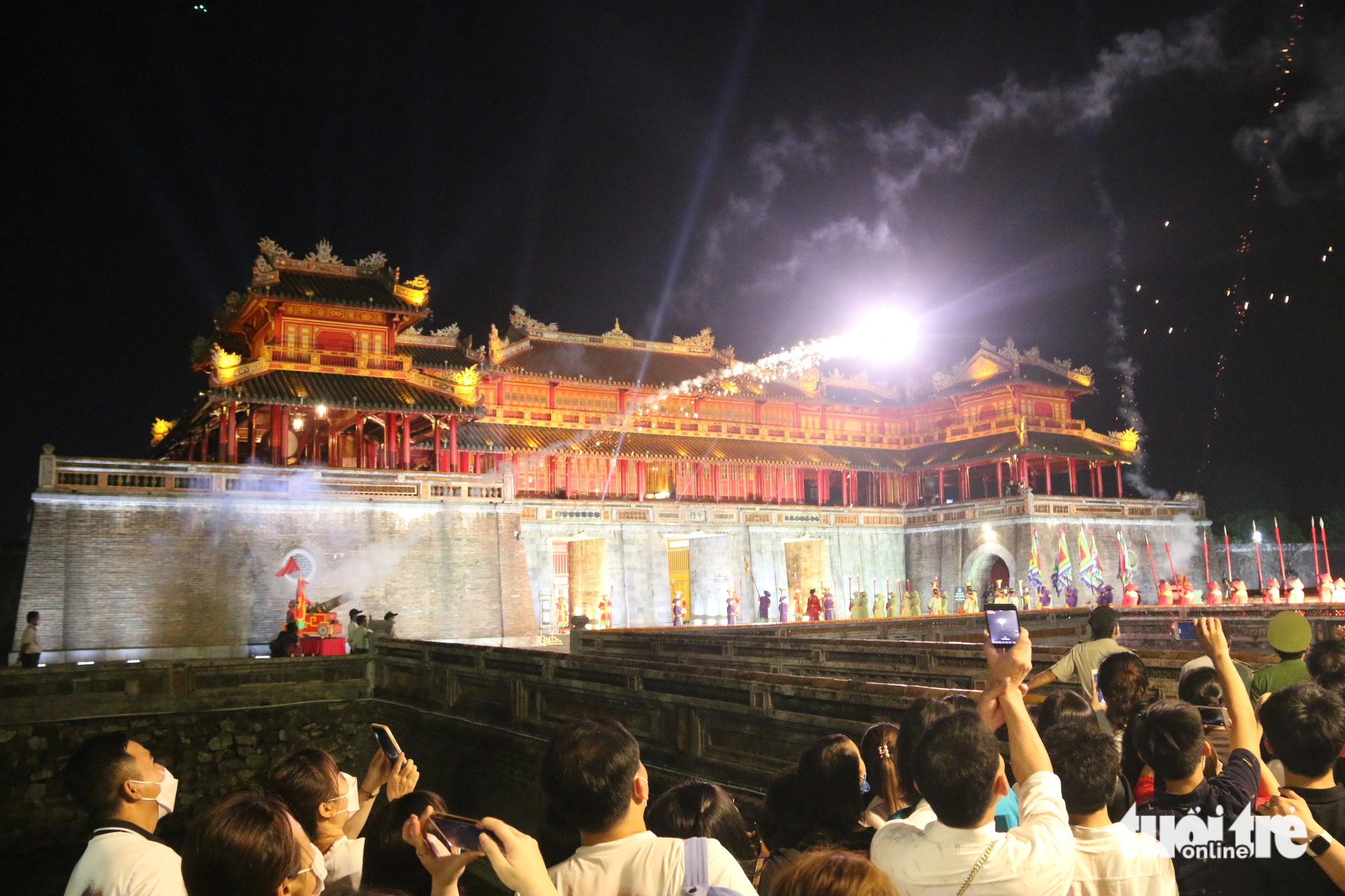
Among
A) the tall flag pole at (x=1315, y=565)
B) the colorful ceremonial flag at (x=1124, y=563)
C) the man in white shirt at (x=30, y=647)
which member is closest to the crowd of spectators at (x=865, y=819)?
the man in white shirt at (x=30, y=647)

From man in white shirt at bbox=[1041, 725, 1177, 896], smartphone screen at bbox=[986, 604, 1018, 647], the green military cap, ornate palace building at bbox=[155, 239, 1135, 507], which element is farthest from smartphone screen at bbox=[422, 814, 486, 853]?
ornate palace building at bbox=[155, 239, 1135, 507]

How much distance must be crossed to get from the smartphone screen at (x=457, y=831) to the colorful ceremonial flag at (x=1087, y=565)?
33407mm

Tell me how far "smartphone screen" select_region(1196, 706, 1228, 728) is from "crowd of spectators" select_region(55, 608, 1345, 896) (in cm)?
57

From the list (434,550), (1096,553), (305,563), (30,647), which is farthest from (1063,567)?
(30,647)

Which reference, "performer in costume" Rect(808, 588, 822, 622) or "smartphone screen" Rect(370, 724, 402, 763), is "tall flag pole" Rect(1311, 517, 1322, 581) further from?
"smartphone screen" Rect(370, 724, 402, 763)

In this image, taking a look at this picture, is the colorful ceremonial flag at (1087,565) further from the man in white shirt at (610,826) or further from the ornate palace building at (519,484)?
the man in white shirt at (610,826)

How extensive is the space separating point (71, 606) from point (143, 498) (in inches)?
109

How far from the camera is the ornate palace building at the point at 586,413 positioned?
26875mm

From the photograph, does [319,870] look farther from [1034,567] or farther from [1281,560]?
[1281,560]

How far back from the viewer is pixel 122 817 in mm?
4316

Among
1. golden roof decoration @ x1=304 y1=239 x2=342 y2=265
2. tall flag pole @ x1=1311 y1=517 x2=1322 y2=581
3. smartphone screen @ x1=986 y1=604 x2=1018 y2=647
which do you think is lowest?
smartphone screen @ x1=986 y1=604 x2=1018 y2=647

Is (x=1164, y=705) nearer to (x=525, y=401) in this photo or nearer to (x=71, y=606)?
(x=71, y=606)

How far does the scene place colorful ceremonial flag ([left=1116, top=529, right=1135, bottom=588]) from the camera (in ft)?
115

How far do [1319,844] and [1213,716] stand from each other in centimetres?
197
